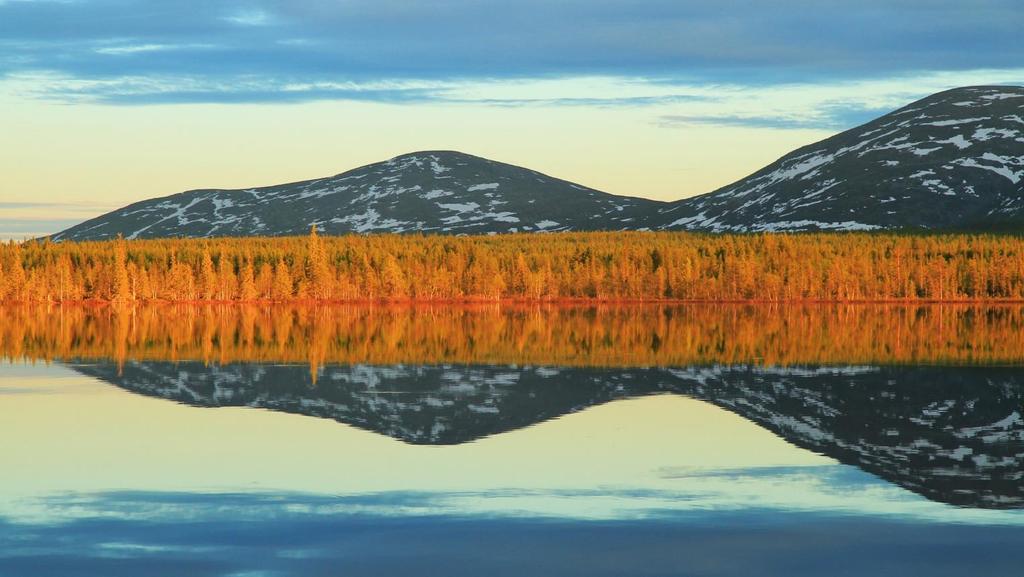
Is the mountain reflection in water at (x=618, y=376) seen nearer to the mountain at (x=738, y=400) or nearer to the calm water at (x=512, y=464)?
the mountain at (x=738, y=400)

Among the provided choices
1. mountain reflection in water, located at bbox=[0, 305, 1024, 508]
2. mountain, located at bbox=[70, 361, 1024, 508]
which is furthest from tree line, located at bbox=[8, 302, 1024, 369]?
mountain, located at bbox=[70, 361, 1024, 508]

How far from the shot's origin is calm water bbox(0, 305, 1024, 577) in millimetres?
24000

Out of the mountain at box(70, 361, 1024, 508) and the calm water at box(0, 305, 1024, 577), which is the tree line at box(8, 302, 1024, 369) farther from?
the mountain at box(70, 361, 1024, 508)

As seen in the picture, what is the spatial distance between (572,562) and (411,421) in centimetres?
2175

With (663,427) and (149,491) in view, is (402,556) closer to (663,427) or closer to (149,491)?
(149,491)

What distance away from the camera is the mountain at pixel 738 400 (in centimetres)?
3562

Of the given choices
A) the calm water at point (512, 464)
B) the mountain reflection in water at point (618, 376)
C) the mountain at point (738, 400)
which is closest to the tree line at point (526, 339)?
the mountain reflection in water at point (618, 376)

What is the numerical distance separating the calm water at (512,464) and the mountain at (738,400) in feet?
0.67

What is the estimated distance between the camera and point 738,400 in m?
50.6

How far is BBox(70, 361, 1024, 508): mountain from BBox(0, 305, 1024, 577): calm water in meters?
0.20

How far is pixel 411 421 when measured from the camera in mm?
44438

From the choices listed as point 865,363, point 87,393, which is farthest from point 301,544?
point 865,363

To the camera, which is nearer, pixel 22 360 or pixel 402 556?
pixel 402 556

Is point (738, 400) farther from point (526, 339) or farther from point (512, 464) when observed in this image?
point (526, 339)
